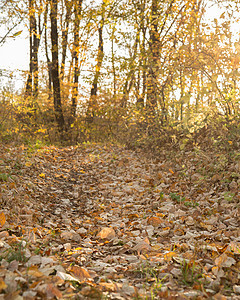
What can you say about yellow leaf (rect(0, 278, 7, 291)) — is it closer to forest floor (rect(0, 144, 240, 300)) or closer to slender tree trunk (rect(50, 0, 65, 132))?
forest floor (rect(0, 144, 240, 300))

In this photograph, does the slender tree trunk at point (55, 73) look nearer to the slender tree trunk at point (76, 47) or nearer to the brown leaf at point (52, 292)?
the slender tree trunk at point (76, 47)

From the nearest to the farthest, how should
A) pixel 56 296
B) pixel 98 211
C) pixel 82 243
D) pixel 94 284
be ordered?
pixel 56 296, pixel 94 284, pixel 82 243, pixel 98 211

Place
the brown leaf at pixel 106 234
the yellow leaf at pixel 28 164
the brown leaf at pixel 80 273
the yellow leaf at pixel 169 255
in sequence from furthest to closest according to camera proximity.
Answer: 1. the yellow leaf at pixel 28 164
2. the brown leaf at pixel 106 234
3. the yellow leaf at pixel 169 255
4. the brown leaf at pixel 80 273

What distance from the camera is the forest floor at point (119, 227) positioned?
2.07 meters

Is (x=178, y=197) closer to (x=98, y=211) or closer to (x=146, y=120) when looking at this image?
(x=98, y=211)

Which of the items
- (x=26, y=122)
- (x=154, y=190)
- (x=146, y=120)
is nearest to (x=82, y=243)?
(x=154, y=190)

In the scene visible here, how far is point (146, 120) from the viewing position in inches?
306

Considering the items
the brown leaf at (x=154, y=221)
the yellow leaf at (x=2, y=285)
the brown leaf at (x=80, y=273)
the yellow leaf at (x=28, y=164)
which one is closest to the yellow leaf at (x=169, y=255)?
the brown leaf at (x=80, y=273)

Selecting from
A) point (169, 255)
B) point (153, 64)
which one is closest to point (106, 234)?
point (169, 255)

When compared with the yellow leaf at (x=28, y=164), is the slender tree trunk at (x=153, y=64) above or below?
above

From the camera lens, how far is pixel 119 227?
3676mm

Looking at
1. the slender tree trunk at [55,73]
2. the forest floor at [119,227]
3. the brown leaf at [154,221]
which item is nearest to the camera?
the forest floor at [119,227]

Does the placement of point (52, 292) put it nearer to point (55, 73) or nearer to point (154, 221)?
point (154, 221)

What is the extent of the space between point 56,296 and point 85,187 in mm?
3872
